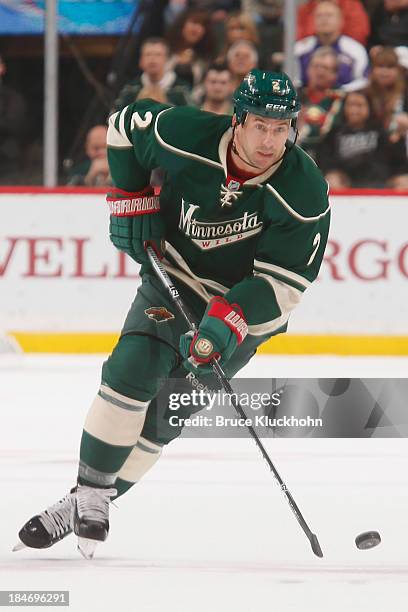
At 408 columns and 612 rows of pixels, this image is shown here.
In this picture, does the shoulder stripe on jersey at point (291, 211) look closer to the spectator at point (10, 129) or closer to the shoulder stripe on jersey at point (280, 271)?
the shoulder stripe on jersey at point (280, 271)

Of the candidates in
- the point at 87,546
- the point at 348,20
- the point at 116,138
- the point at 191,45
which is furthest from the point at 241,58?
the point at 87,546

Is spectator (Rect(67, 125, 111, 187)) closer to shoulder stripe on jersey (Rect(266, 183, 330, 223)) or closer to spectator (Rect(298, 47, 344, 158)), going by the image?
spectator (Rect(298, 47, 344, 158))

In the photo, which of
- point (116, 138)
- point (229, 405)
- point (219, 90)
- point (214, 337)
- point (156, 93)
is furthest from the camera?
point (156, 93)

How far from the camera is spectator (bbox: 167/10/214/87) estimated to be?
251 inches

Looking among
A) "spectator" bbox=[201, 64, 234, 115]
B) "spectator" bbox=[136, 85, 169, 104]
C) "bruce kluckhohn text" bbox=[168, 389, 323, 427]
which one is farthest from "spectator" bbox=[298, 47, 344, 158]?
"bruce kluckhohn text" bbox=[168, 389, 323, 427]

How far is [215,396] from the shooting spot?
3.21 m

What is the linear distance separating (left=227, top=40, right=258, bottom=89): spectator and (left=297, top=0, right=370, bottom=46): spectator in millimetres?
247

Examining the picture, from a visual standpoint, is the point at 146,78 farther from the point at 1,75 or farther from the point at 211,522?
the point at 211,522

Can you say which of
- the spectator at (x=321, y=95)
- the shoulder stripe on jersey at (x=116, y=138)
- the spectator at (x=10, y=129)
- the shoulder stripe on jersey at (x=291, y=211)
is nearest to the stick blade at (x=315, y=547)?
the shoulder stripe on jersey at (x=291, y=211)

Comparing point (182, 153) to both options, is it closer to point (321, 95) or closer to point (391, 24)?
point (321, 95)

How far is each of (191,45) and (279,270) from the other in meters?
3.67

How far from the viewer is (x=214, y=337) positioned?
2832 mm

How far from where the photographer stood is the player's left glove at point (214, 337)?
2834 mm

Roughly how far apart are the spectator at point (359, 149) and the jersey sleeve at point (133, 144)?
3.17m
